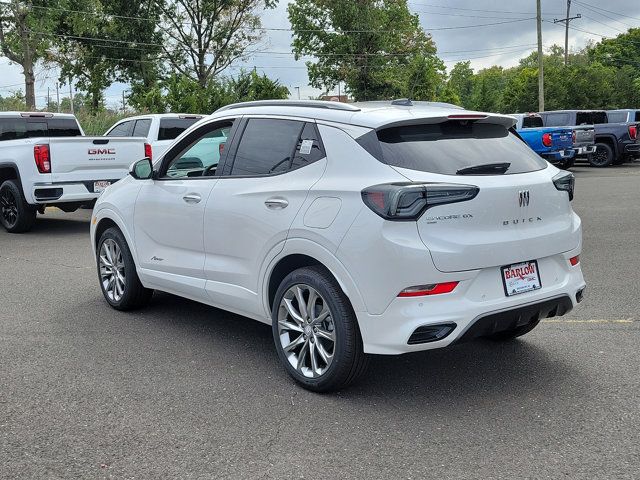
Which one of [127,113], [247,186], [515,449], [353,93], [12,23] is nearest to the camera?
[515,449]

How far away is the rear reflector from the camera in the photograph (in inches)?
151

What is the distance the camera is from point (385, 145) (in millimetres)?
4160

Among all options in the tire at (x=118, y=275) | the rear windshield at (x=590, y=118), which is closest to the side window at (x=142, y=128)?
the tire at (x=118, y=275)

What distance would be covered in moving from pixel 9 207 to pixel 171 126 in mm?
4047

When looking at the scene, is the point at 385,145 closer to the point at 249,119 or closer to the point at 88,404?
the point at 249,119

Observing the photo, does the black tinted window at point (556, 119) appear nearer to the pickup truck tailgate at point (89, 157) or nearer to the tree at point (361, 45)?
the pickup truck tailgate at point (89, 157)

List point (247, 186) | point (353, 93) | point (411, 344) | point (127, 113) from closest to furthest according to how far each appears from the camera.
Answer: point (411, 344)
point (247, 186)
point (127, 113)
point (353, 93)

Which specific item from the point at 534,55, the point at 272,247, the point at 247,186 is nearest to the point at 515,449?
the point at 272,247

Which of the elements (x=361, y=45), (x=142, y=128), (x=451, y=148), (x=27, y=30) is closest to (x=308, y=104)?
(x=451, y=148)

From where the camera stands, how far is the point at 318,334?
4301mm

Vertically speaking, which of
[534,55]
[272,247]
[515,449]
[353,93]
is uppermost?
[534,55]

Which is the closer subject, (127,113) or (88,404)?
(88,404)

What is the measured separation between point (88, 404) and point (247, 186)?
1723mm

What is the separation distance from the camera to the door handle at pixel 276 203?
4.46 metres
